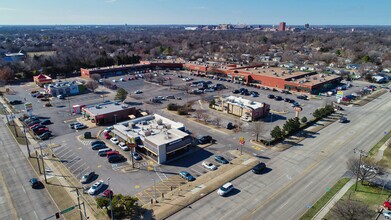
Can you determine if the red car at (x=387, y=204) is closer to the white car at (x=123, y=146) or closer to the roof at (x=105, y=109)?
the white car at (x=123, y=146)

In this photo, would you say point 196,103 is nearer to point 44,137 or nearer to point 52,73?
point 44,137

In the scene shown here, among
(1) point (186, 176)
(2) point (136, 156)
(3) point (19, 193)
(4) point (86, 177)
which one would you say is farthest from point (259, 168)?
(3) point (19, 193)

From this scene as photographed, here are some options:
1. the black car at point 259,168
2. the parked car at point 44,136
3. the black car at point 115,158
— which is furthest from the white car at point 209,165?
the parked car at point 44,136

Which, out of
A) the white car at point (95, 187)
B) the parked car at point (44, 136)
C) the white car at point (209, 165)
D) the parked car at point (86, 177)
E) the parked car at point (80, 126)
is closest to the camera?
the white car at point (95, 187)

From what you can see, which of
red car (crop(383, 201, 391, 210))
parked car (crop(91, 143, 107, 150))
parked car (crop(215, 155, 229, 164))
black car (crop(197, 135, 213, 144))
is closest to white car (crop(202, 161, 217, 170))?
parked car (crop(215, 155, 229, 164))

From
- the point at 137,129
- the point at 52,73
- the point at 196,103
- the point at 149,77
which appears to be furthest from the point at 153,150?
the point at 52,73

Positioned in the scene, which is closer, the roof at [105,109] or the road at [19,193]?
the road at [19,193]
